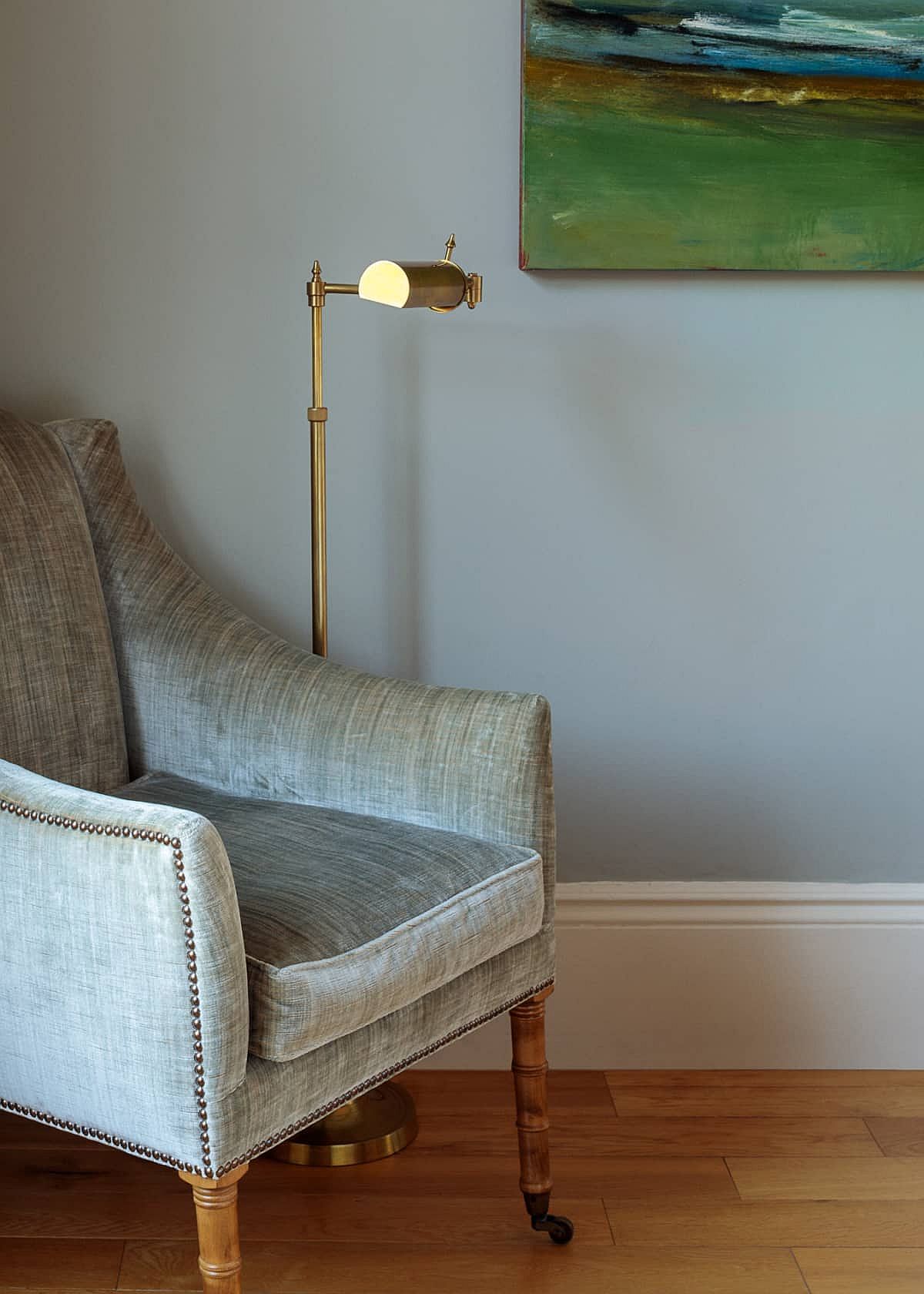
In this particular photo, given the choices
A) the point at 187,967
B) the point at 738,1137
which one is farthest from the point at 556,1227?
the point at 187,967

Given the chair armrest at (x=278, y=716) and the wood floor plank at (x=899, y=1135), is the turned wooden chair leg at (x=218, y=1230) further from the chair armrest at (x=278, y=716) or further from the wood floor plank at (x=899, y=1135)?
the wood floor plank at (x=899, y=1135)

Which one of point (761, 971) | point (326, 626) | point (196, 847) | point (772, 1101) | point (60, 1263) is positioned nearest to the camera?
point (196, 847)

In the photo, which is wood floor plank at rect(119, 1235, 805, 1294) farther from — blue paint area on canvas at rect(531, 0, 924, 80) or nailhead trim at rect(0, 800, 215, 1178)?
blue paint area on canvas at rect(531, 0, 924, 80)

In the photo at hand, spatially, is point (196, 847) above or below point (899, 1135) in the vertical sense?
above

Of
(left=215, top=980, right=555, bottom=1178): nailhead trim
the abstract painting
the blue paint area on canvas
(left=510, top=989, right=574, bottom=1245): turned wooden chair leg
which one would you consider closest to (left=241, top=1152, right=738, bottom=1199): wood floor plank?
(left=510, top=989, right=574, bottom=1245): turned wooden chair leg

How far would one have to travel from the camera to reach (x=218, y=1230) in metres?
1.29

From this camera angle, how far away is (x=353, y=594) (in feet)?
7.16

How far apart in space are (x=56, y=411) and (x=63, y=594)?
441 mm

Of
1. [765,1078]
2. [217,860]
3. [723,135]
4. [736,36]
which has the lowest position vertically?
[765,1078]

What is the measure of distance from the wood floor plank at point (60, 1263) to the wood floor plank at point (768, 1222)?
637 millimetres

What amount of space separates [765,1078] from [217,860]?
1284 mm

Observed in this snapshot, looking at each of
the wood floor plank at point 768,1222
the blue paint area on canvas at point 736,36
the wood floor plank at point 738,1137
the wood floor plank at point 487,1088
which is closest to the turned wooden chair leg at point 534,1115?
the wood floor plank at point 768,1222

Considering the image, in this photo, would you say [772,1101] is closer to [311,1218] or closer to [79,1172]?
[311,1218]

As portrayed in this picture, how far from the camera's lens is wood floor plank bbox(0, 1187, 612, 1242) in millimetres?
1717
